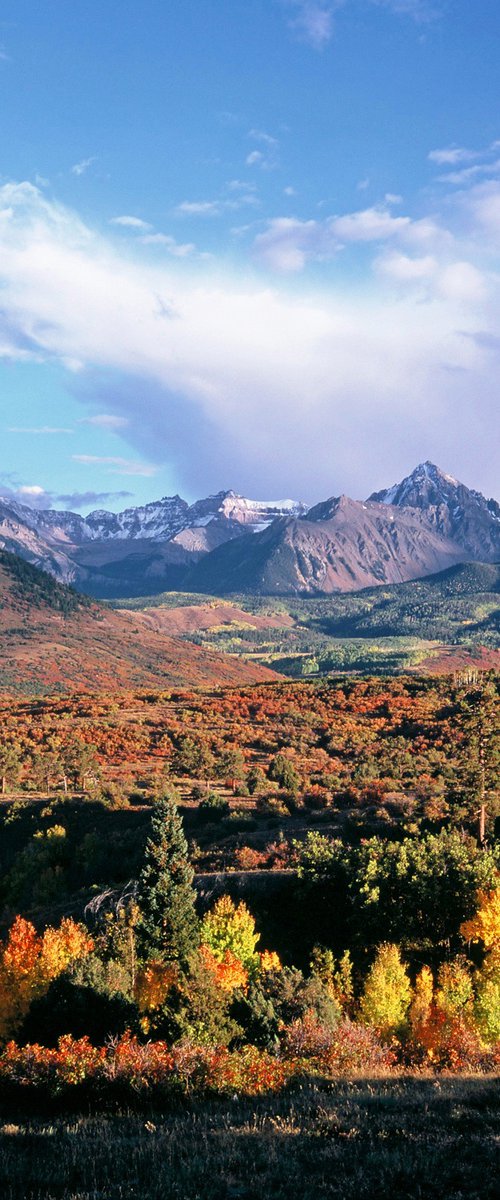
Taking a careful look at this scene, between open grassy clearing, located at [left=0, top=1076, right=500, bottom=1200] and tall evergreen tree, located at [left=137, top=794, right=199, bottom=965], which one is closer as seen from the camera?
open grassy clearing, located at [left=0, top=1076, right=500, bottom=1200]

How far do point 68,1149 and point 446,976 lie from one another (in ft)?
84.1

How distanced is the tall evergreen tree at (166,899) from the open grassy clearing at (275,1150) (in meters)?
16.3

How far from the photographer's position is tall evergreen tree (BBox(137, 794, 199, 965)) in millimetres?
39281

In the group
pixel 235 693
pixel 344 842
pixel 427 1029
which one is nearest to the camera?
pixel 427 1029

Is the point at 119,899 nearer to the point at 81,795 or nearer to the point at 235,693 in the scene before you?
the point at 81,795

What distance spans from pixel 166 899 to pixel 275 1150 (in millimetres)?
23766

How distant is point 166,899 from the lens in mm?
40844

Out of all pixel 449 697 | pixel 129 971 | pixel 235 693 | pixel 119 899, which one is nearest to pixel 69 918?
pixel 119 899

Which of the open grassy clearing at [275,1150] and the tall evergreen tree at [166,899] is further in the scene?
the tall evergreen tree at [166,899]

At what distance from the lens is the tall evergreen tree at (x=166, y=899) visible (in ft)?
129

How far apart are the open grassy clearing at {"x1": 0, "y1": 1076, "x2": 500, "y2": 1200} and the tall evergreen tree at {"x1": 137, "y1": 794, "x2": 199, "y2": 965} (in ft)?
53.6

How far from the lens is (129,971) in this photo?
1485 inches

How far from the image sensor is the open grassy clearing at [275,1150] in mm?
15766

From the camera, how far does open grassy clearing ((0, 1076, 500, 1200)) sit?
15766mm
